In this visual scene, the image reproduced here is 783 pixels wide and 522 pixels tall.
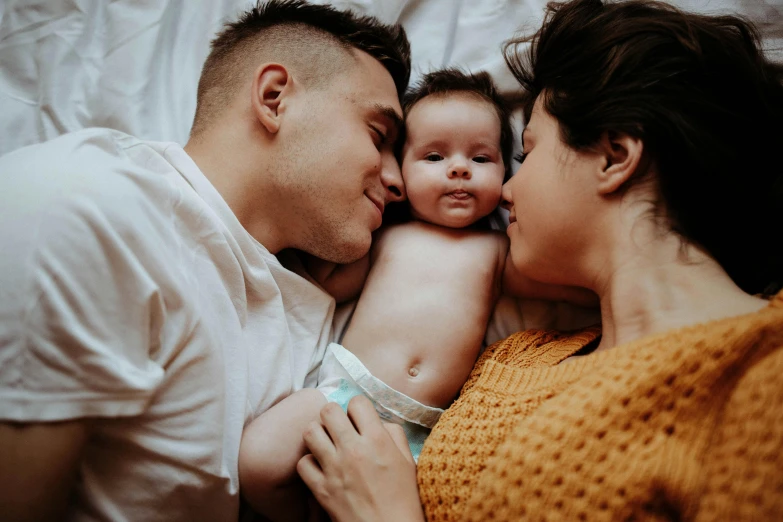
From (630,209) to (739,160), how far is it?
219 millimetres

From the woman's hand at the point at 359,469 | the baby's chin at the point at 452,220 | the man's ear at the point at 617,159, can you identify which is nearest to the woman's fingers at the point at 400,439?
the woman's hand at the point at 359,469

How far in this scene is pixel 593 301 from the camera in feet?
4.25

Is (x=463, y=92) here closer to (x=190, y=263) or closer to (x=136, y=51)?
(x=190, y=263)

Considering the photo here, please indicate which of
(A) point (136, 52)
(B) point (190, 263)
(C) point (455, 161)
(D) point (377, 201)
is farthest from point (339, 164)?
(A) point (136, 52)

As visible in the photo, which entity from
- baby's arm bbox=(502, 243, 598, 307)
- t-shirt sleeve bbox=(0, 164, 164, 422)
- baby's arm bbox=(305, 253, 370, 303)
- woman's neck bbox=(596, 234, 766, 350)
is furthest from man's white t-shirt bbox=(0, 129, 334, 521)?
woman's neck bbox=(596, 234, 766, 350)

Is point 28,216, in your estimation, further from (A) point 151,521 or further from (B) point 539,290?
(B) point 539,290

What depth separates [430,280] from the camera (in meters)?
1.27

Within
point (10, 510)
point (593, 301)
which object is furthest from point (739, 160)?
point (10, 510)

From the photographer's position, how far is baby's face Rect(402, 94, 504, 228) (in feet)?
4.28

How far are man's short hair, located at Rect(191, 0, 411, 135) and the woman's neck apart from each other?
30.4 inches

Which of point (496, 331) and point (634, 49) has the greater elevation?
point (634, 49)

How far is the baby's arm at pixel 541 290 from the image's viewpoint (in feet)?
4.22

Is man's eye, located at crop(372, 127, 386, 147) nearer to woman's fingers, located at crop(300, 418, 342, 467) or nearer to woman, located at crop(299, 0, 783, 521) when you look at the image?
woman, located at crop(299, 0, 783, 521)

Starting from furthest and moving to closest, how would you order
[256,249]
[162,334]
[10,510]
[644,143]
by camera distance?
[256,249]
[644,143]
[162,334]
[10,510]
